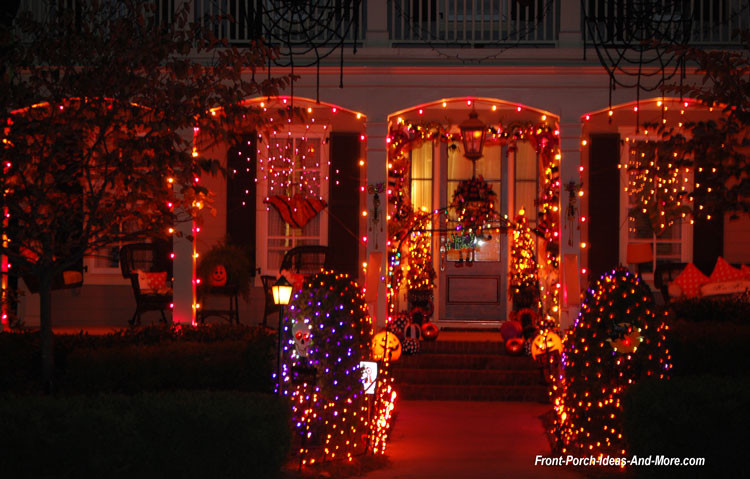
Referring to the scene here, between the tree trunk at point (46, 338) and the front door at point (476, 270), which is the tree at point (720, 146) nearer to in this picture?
the front door at point (476, 270)

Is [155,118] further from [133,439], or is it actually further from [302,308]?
[133,439]

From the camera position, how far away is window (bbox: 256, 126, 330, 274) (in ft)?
38.8

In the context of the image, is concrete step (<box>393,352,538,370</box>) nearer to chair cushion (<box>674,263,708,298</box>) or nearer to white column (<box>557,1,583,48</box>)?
chair cushion (<box>674,263,708,298</box>)

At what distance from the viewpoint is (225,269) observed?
1116 cm

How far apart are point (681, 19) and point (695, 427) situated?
5.64 metres

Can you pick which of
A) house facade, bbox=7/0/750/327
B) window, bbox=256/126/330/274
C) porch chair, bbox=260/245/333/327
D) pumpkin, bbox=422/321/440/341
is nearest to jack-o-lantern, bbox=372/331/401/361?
house facade, bbox=7/0/750/327

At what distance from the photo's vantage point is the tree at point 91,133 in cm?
662

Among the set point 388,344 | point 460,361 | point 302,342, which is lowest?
point 460,361

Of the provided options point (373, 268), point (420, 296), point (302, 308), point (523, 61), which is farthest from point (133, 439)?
point (523, 61)

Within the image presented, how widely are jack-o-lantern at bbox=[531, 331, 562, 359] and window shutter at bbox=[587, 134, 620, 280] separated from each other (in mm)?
2330

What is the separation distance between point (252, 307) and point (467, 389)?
3647 millimetres

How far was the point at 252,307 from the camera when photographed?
39.2ft

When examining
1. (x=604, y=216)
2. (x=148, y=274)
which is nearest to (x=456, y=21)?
(x=604, y=216)

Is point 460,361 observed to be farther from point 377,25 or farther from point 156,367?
point 156,367
